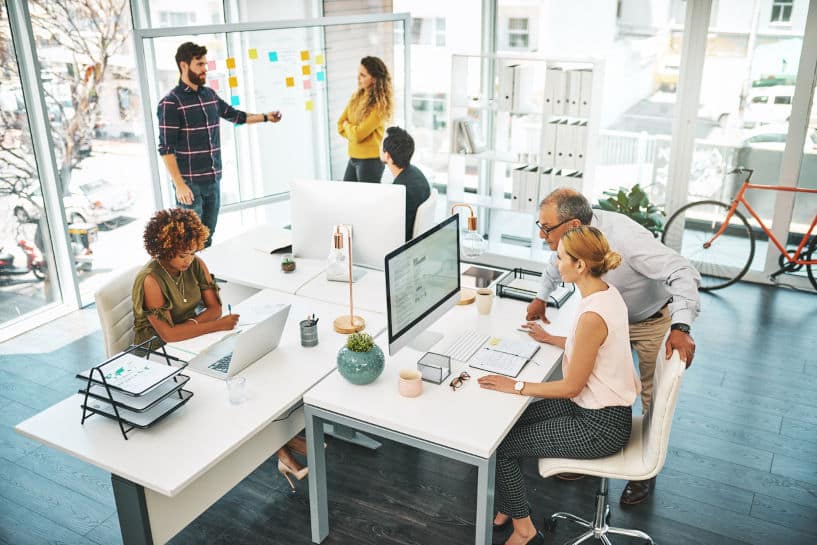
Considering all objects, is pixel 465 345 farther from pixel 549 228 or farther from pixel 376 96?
pixel 376 96

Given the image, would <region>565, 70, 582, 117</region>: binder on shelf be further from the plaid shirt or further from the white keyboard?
the white keyboard

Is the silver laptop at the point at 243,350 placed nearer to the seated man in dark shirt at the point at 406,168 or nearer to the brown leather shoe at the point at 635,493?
the seated man in dark shirt at the point at 406,168

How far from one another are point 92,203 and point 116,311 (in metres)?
2.54

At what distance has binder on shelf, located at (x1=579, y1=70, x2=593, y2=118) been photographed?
492cm

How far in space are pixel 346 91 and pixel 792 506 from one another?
4.25 m

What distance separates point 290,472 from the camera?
3262 mm

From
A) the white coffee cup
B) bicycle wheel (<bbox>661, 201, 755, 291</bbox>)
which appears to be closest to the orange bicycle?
bicycle wheel (<bbox>661, 201, 755, 291</bbox>)

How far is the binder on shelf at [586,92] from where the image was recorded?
16.1 feet

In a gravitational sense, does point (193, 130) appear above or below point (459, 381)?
above

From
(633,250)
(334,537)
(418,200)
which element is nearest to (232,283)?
(418,200)

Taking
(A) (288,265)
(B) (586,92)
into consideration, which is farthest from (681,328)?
(B) (586,92)

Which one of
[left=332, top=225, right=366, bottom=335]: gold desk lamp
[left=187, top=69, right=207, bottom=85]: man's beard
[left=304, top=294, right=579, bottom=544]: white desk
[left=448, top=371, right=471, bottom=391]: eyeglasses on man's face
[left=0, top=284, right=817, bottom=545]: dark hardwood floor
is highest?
[left=187, top=69, right=207, bottom=85]: man's beard

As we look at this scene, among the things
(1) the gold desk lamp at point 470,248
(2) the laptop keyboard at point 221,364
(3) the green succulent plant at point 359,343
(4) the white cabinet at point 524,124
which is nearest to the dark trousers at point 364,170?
(4) the white cabinet at point 524,124

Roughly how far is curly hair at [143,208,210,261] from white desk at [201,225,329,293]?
64 centimetres
